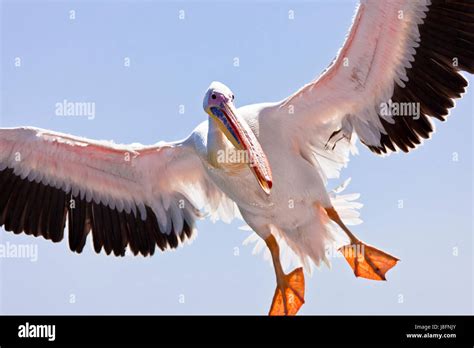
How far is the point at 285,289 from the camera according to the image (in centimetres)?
1015

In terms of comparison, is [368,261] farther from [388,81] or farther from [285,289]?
[388,81]

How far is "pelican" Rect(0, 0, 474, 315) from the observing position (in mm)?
9234

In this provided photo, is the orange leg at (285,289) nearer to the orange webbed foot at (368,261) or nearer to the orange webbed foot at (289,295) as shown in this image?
the orange webbed foot at (289,295)

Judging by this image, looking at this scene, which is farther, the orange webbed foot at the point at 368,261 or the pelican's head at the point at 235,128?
the orange webbed foot at the point at 368,261

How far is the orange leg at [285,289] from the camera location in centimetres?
1013

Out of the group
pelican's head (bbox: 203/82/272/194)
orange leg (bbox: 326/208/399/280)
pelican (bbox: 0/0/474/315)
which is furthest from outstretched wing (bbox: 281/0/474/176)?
orange leg (bbox: 326/208/399/280)

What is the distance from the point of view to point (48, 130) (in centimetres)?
1038

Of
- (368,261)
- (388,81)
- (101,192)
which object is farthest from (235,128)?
(101,192)

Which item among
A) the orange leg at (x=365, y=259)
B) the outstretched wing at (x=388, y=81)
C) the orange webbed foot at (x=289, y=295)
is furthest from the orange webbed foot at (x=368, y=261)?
the outstretched wing at (x=388, y=81)

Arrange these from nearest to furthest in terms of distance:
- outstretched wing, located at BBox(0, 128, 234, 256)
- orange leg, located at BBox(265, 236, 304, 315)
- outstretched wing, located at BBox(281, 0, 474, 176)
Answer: outstretched wing, located at BBox(281, 0, 474, 176), orange leg, located at BBox(265, 236, 304, 315), outstretched wing, located at BBox(0, 128, 234, 256)

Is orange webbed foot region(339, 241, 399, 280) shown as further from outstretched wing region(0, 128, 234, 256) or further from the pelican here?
outstretched wing region(0, 128, 234, 256)

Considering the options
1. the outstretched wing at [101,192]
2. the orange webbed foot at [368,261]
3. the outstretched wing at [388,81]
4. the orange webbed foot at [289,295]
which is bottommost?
the orange webbed foot at [289,295]
